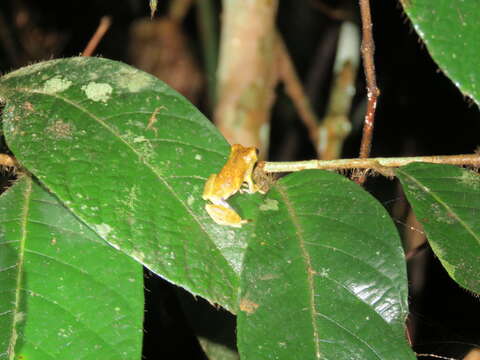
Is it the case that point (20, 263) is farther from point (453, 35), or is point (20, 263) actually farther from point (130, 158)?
point (453, 35)

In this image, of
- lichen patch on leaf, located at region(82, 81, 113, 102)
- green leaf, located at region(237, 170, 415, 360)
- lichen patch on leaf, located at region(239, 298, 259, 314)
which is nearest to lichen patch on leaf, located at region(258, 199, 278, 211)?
green leaf, located at region(237, 170, 415, 360)

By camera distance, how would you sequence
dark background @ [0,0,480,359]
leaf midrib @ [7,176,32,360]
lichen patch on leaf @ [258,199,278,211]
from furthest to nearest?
1. dark background @ [0,0,480,359]
2. lichen patch on leaf @ [258,199,278,211]
3. leaf midrib @ [7,176,32,360]

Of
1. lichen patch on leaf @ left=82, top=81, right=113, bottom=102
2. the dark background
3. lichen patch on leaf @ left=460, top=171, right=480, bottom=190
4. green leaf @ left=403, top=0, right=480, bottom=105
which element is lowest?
the dark background

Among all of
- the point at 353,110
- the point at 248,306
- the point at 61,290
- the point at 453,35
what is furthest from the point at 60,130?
the point at 353,110

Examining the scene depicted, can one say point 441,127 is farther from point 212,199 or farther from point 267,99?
point 212,199

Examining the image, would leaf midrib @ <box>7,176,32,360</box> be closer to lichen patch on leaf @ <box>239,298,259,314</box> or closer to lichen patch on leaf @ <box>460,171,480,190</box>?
lichen patch on leaf @ <box>239,298,259,314</box>

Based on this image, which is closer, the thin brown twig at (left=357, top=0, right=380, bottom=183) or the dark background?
the thin brown twig at (left=357, top=0, right=380, bottom=183)
